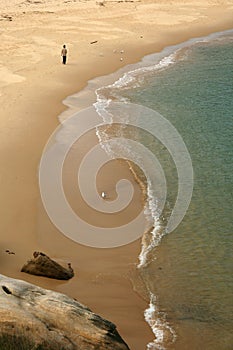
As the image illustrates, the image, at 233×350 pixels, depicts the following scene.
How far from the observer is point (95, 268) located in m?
12.6

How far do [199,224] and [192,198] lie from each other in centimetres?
154

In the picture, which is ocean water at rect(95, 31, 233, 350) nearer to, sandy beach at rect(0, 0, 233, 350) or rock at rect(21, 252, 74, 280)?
sandy beach at rect(0, 0, 233, 350)

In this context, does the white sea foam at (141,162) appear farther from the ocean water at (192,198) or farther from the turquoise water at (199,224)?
the turquoise water at (199,224)

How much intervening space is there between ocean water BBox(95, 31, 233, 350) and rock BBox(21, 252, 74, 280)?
182 centimetres

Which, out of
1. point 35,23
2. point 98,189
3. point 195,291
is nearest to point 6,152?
point 98,189

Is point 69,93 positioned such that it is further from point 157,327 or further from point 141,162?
point 157,327

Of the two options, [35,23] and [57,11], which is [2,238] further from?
[57,11]

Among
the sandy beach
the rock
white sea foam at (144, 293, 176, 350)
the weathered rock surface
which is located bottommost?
white sea foam at (144, 293, 176, 350)

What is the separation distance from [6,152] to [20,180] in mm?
2076

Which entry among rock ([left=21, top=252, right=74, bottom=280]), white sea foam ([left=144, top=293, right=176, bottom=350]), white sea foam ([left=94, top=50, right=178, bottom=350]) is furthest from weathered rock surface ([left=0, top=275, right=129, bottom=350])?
rock ([left=21, top=252, right=74, bottom=280])

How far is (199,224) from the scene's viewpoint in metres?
14.8

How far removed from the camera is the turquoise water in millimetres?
11188

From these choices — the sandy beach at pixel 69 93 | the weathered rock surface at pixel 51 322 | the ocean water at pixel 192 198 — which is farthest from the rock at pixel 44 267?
the weathered rock surface at pixel 51 322

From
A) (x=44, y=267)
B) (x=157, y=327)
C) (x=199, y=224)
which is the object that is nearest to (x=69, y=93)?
(x=199, y=224)
